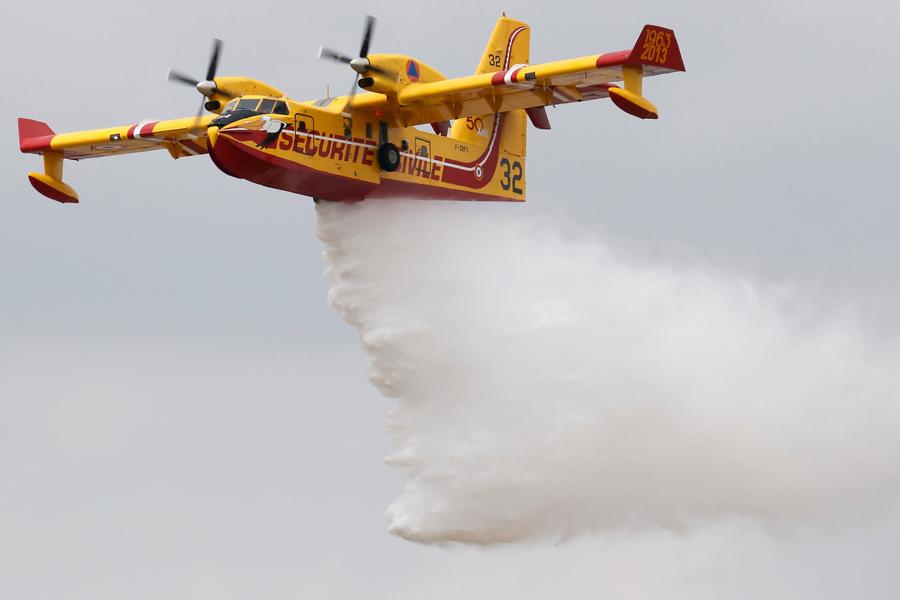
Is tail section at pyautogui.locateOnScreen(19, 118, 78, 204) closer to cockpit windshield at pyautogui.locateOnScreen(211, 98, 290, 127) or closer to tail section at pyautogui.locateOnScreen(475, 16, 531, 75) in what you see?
cockpit windshield at pyautogui.locateOnScreen(211, 98, 290, 127)

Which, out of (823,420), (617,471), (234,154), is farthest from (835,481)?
(234,154)

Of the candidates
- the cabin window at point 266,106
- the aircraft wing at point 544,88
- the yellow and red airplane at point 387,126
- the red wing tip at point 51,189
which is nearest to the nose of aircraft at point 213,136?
the yellow and red airplane at point 387,126

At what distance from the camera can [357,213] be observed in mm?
31734

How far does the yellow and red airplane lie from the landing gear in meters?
0.02

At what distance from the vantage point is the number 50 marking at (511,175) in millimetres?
34062

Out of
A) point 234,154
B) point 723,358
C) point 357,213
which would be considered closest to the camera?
point 234,154

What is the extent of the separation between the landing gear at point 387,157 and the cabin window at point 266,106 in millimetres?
2062

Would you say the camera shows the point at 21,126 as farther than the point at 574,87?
Yes

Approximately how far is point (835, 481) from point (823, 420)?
1153mm

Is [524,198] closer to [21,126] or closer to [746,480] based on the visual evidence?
[746,480]

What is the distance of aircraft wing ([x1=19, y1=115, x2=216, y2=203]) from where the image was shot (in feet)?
109

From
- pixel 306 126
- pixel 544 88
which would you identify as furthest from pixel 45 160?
pixel 544 88

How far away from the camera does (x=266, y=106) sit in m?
29.8

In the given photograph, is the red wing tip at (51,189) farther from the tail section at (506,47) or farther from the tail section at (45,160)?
the tail section at (506,47)
